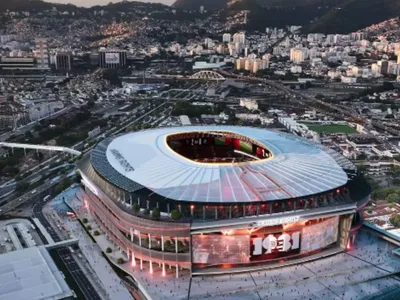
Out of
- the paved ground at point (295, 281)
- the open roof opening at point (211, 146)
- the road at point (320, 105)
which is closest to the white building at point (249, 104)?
the road at point (320, 105)

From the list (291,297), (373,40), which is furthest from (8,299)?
(373,40)

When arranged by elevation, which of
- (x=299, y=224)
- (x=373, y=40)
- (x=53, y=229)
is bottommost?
(x=53, y=229)

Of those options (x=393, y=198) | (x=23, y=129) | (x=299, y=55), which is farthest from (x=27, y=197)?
(x=299, y=55)

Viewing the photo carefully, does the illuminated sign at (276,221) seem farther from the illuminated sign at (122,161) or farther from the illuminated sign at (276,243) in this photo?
the illuminated sign at (122,161)

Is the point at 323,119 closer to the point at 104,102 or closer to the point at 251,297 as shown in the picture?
the point at 104,102

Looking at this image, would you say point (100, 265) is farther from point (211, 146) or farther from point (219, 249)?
point (211, 146)

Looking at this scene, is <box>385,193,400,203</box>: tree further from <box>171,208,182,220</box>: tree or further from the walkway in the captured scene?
the walkway
